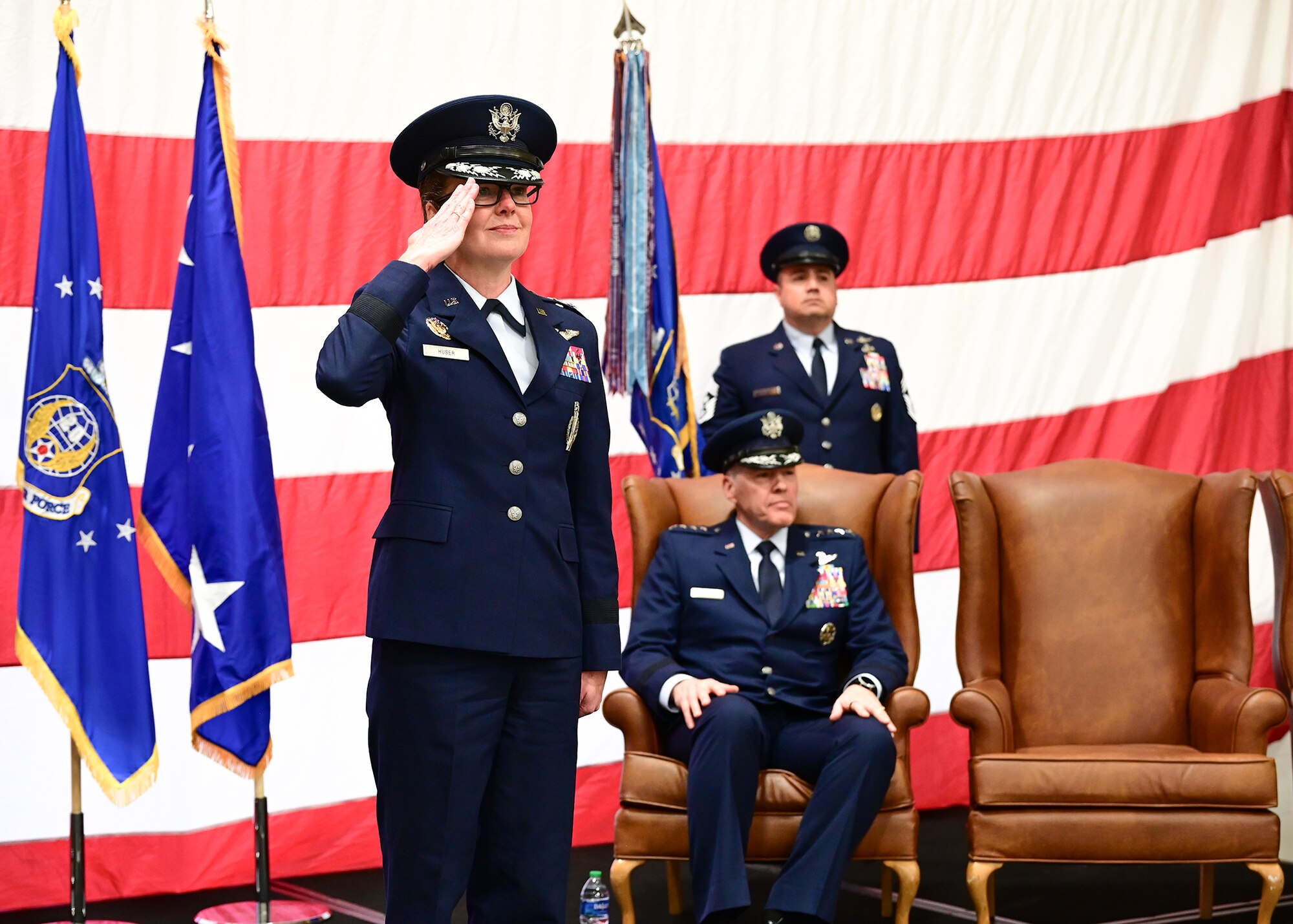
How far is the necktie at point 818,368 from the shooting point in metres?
3.72

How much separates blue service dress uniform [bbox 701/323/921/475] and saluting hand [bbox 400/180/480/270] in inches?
79.8

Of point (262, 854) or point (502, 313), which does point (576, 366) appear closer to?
point (502, 313)

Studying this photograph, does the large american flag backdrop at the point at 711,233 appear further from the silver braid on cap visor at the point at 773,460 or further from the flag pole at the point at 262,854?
the silver braid on cap visor at the point at 773,460

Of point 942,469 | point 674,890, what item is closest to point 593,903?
point 674,890

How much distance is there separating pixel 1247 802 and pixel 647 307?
1.82m

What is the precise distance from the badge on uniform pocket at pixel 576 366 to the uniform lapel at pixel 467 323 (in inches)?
3.5

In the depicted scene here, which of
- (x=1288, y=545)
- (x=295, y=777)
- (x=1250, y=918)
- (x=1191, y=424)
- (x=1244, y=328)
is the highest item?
(x=1244, y=328)

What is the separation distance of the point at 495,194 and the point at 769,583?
60.3 inches

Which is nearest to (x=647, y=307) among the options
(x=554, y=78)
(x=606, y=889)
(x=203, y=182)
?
(x=554, y=78)

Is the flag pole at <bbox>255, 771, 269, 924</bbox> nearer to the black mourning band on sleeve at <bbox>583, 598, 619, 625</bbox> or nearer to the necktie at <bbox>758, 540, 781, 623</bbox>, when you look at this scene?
the necktie at <bbox>758, 540, 781, 623</bbox>

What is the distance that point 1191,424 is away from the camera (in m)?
4.57

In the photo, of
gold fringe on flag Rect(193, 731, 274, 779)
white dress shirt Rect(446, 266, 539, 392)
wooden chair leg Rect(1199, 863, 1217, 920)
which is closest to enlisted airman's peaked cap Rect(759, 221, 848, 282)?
wooden chair leg Rect(1199, 863, 1217, 920)

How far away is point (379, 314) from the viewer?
1711 millimetres

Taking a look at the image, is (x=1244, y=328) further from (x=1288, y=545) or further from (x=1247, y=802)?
(x=1247, y=802)
